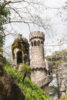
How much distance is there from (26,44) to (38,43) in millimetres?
23609

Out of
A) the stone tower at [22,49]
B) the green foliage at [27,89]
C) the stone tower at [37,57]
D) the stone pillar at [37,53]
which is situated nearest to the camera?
the green foliage at [27,89]

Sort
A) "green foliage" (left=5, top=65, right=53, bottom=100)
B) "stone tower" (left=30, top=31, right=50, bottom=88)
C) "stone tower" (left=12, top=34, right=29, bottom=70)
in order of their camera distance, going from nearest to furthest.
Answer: "green foliage" (left=5, top=65, right=53, bottom=100)
"stone tower" (left=12, top=34, right=29, bottom=70)
"stone tower" (left=30, top=31, right=50, bottom=88)

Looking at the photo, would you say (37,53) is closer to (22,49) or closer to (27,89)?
(22,49)

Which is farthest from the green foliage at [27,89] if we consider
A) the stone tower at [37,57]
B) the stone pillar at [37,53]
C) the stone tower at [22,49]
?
the stone pillar at [37,53]

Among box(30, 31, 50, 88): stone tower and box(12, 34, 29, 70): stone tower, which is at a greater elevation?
box(12, 34, 29, 70): stone tower

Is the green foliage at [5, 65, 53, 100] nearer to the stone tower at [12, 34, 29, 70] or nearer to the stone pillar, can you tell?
the stone tower at [12, 34, 29, 70]

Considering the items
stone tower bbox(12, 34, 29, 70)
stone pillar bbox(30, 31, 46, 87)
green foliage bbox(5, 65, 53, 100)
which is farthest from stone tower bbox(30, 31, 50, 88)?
green foliage bbox(5, 65, 53, 100)

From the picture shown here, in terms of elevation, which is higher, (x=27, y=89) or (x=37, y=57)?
(x=27, y=89)

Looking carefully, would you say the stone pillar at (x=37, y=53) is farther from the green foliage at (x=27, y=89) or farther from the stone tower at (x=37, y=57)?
the green foliage at (x=27, y=89)

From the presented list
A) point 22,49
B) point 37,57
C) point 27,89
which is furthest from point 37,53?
point 27,89

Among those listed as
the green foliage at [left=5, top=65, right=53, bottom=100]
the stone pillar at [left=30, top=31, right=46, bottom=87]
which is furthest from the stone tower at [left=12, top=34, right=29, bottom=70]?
the stone pillar at [left=30, top=31, right=46, bottom=87]

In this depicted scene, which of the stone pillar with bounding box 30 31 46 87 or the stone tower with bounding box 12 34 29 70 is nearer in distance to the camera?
the stone tower with bounding box 12 34 29 70

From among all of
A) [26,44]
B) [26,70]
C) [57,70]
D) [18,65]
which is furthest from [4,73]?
[57,70]

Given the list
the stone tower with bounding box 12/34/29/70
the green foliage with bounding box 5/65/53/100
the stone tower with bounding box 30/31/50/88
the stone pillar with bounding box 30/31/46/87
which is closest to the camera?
the green foliage with bounding box 5/65/53/100
